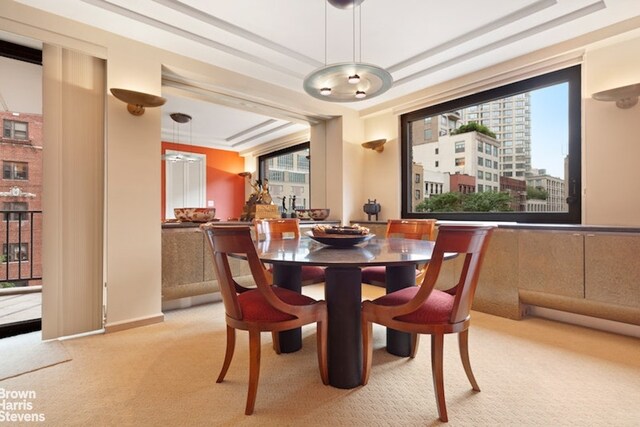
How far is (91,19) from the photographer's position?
2.41 meters

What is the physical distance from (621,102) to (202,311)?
13.4 ft

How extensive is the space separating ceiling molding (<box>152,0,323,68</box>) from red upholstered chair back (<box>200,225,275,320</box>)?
1853mm

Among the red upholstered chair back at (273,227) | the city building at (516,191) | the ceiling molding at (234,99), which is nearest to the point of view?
the red upholstered chair back at (273,227)

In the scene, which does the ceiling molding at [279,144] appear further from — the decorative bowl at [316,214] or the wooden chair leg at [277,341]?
the wooden chair leg at [277,341]

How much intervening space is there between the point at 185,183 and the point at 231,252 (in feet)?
17.8

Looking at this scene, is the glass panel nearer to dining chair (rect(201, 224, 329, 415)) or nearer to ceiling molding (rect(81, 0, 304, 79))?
ceiling molding (rect(81, 0, 304, 79))

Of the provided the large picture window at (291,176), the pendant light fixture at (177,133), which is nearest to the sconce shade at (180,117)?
the pendant light fixture at (177,133)

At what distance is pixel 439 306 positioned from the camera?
5.03 ft

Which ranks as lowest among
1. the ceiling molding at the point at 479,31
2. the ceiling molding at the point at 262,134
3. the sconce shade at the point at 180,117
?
the ceiling molding at the point at 262,134

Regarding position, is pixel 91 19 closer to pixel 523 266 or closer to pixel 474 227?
pixel 474 227

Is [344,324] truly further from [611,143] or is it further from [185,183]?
[185,183]

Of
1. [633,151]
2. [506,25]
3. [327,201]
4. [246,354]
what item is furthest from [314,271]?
[633,151]

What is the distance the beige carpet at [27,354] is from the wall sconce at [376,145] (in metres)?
3.74

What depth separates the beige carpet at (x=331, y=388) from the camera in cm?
145
